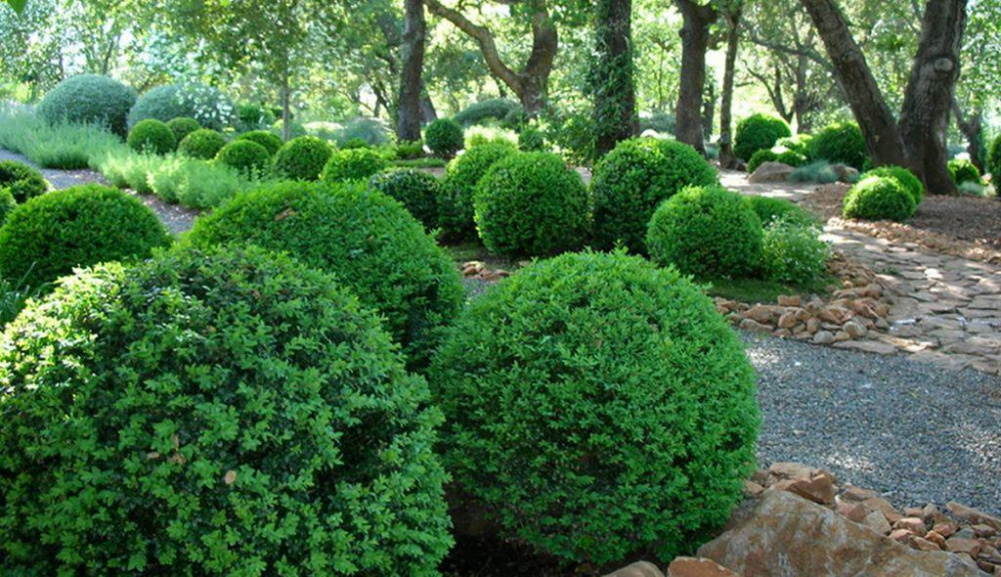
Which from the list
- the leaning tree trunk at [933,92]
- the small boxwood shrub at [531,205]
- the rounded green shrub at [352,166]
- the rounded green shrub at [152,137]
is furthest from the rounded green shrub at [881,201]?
the rounded green shrub at [152,137]

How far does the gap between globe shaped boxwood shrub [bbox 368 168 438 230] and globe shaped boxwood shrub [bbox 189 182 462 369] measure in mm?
5768

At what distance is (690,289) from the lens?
320cm

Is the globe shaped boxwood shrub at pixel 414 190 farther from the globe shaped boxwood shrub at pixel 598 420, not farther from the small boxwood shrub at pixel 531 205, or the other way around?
the globe shaped boxwood shrub at pixel 598 420

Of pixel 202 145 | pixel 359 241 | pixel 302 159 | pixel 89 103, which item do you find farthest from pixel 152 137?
pixel 359 241

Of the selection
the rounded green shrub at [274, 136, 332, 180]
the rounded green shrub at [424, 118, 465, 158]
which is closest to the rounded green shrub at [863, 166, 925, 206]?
the rounded green shrub at [274, 136, 332, 180]

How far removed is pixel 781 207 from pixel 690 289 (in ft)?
20.8

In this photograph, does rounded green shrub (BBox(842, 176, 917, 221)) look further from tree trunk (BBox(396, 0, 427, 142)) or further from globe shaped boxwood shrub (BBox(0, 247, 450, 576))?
tree trunk (BBox(396, 0, 427, 142))

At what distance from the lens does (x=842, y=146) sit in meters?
17.8

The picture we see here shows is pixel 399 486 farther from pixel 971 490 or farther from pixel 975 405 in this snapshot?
pixel 975 405

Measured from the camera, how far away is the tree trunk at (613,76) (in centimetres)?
1114

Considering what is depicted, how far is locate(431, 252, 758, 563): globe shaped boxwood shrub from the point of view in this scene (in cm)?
277

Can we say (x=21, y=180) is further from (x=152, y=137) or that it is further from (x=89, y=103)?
(x=89, y=103)

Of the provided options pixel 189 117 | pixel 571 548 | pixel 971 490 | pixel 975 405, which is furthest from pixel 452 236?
pixel 189 117

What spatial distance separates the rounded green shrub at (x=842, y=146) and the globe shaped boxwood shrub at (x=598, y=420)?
53.3 feet
